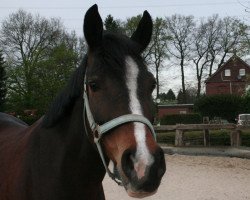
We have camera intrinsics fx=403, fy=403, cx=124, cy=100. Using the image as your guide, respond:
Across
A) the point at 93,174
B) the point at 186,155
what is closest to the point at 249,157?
the point at 186,155

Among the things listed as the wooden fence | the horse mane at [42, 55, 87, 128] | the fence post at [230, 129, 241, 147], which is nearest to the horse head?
the horse mane at [42, 55, 87, 128]

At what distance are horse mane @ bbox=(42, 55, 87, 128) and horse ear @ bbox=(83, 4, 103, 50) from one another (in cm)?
16

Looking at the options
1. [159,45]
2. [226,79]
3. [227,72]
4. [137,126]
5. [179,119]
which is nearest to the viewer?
[137,126]

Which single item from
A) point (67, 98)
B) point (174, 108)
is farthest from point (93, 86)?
point (174, 108)

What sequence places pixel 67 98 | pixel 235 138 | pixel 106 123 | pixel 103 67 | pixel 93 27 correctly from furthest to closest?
pixel 235 138 < pixel 67 98 < pixel 93 27 < pixel 103 67 < pixel 106 123

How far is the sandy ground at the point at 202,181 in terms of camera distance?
7160mm

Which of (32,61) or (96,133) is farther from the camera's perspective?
(32,61)

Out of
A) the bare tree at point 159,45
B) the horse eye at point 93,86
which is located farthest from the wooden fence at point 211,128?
the bare tree at point 159,45

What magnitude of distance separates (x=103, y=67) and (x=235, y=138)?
13939 mm

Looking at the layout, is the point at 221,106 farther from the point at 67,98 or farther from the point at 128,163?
the point at 128,163

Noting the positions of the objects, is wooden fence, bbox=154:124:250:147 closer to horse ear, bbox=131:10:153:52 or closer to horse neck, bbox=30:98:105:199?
horse ear, bbox=131:10:153:52

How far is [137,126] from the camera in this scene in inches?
79.9

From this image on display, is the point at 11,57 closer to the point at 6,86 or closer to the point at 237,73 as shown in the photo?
the point at 6,86

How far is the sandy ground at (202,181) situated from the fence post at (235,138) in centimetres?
294
